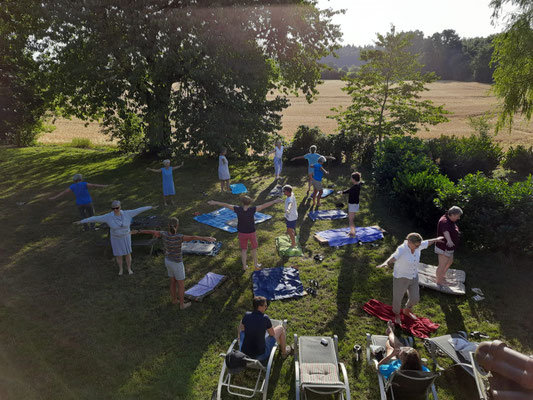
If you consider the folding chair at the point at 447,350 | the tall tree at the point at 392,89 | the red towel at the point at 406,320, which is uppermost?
the tall tree at the point at 392,89

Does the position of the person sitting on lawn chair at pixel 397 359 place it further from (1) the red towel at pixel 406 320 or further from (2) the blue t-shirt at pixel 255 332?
(2) the blue t-shirt at pixel 255 332

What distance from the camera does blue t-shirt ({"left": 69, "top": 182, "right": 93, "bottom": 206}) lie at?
11312 mm

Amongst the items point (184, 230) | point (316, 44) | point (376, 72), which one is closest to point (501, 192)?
point (184, 230)

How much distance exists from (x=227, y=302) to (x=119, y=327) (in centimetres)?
240

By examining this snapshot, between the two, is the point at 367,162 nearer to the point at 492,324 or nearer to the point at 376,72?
the point at 376,72

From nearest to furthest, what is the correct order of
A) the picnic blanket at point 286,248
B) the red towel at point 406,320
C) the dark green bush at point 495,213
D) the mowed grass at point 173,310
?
the mowed grass at point 173,310 < the red towel at point 406,320 < the dark green bush at point 495,213 < the picnic blanket at point 286,248

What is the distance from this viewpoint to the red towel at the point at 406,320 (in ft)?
23.4

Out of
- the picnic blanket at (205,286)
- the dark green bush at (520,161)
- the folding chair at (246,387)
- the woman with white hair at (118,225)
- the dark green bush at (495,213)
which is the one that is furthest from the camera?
the dark green bush at (520,161)

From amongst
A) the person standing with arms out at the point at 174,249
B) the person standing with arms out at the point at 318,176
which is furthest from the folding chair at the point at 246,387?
the person standing with arms out at the point at 318,176

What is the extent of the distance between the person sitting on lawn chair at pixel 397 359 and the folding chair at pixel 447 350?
0.64 metres

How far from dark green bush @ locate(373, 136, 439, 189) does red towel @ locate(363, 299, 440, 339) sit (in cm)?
641

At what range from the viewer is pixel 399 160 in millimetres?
14477

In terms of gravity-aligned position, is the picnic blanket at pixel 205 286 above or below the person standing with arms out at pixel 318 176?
below

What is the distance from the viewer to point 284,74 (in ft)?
67.4
